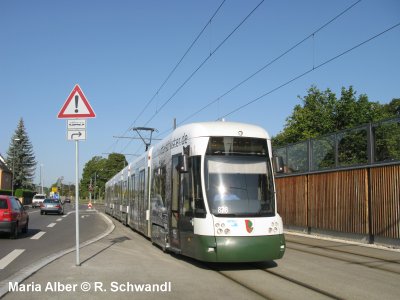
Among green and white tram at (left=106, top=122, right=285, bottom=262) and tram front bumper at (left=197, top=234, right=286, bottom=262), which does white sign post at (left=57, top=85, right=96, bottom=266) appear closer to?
green and white tram at (left=106, top=122, right=285, bottom=262)

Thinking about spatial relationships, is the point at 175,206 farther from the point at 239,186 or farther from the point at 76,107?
the point at 76,107

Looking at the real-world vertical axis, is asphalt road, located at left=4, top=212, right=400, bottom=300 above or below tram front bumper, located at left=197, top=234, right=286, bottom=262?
below

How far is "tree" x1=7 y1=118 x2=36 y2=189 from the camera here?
9181 cm

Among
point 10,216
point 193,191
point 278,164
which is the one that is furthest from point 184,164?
point 10,216

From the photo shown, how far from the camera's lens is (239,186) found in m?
10.2

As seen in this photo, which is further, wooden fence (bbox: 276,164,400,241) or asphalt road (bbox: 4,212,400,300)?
wooden fence (bbox: 276,164,400,241)

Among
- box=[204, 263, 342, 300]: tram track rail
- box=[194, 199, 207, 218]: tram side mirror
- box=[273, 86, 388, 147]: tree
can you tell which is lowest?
box=[204, 263, 342, 300]: tram track rail

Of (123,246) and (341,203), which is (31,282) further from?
(341,203)

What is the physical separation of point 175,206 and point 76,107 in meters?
3.12

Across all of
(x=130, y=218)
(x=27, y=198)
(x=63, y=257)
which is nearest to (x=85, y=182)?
(x=27, y=198)

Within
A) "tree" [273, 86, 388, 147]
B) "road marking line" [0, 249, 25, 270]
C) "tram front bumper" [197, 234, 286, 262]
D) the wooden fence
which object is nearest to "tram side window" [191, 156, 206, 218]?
"tram front bumper" [197, 234, 286, 262]

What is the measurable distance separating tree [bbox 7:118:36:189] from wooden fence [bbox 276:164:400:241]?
251 ft

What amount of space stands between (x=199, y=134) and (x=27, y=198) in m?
76.7

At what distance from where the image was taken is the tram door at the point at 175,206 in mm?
11531
